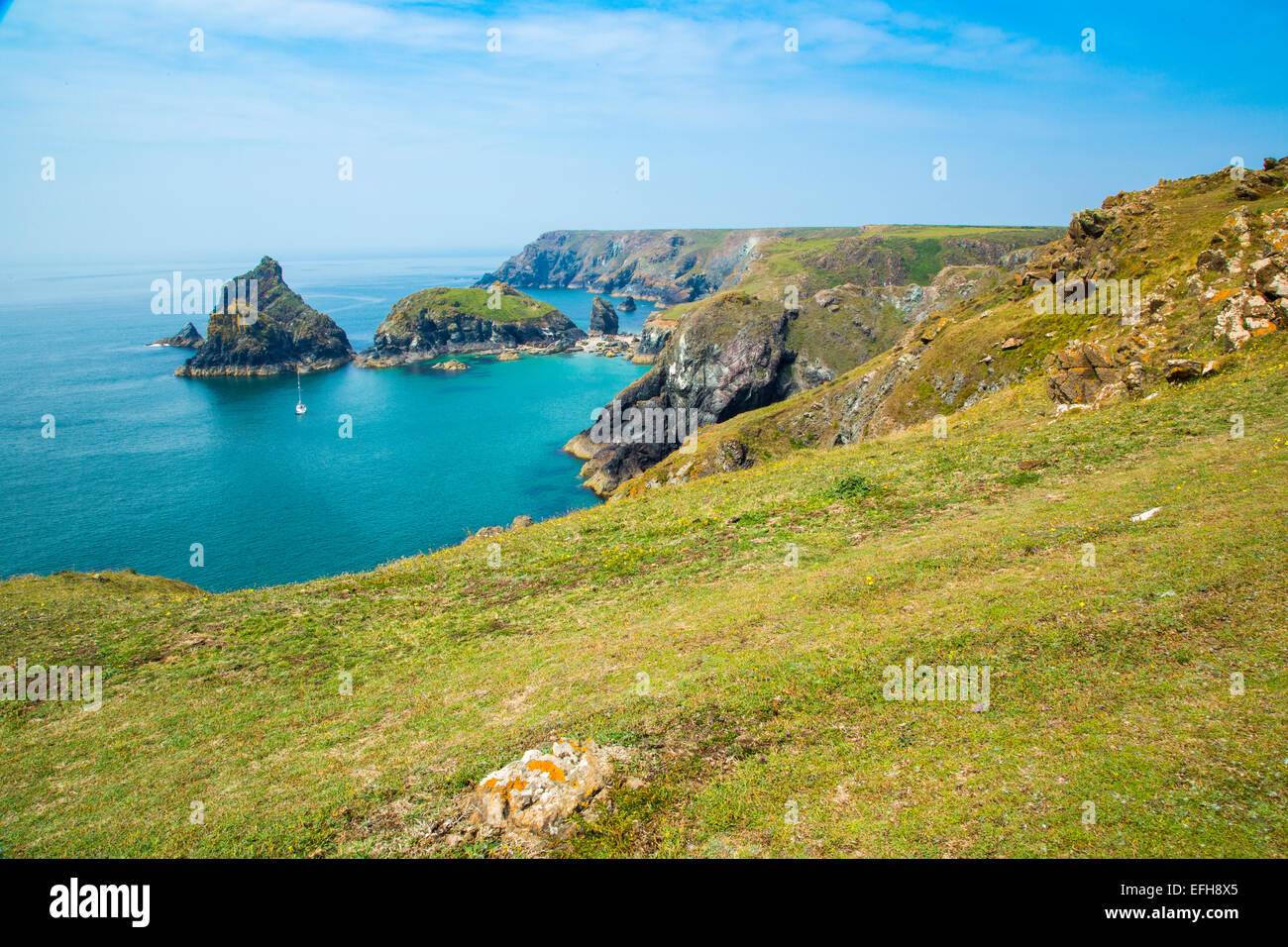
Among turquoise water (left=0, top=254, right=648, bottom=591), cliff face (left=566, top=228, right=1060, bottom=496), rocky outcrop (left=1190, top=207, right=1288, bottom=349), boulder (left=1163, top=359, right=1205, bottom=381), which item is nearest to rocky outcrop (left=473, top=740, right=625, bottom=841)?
boulder (left=1163, top=359, right=1205, bottom=381)

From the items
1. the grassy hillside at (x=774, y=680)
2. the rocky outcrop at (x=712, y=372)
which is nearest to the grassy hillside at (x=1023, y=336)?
the grassy hillside at (x=774, y=680)

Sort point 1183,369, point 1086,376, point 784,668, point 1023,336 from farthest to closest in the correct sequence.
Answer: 1. point 1023,336
2. point 1086,376
3. point 1183,369
4. point 784,668

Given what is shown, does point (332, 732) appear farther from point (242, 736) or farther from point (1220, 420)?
point (1220, 420)

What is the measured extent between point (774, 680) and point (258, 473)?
123452 mm

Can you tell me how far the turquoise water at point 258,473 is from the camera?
80250 mm

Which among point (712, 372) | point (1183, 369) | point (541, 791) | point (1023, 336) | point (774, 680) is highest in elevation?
point (712, 372)

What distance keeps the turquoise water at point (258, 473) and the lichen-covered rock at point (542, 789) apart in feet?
225

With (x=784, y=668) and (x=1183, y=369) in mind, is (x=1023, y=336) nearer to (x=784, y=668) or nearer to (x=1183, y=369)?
(x=1183, y=369)

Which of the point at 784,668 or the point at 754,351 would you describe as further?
the point at 754,351

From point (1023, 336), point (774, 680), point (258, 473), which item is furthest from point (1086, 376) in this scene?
point (258, 473)

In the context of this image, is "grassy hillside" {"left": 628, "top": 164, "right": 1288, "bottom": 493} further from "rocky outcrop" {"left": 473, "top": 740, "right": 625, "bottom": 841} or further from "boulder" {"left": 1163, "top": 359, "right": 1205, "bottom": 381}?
"rocky outcrop" {"left": 473, "top": 740, "right": 625, "bottom": 841}

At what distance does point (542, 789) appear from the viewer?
1080cm

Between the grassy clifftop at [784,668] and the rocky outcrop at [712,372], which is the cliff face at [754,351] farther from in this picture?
the grassy clifftop at [784,668]

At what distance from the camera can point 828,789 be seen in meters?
10.8
